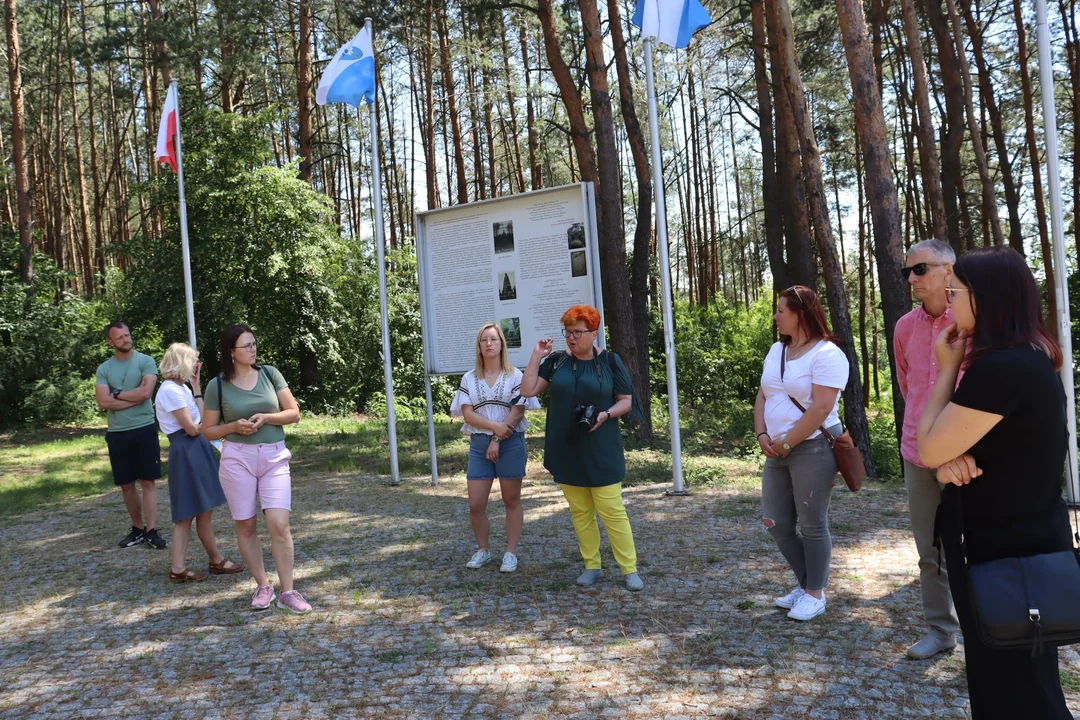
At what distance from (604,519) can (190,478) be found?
290cm

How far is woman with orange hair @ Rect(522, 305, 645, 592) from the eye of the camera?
5012 millimetres

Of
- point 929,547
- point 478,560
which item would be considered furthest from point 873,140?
point 929,547

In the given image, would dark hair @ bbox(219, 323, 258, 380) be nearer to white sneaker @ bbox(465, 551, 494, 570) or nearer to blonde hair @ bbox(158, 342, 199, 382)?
blonde hair @ bbox(158, 342, 199, 382)

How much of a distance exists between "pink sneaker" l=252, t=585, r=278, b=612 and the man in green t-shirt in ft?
7.11

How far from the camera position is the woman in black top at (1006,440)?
216 cm

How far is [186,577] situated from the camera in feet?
19.6

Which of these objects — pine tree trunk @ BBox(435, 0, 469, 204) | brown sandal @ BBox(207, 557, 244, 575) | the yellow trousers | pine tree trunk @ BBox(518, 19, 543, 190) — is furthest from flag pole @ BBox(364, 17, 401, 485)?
pine tree trunk @ BBox(518, 19, 543, 190)

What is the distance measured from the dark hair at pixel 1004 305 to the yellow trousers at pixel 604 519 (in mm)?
2984

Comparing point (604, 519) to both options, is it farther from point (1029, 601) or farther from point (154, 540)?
point (154, 540)

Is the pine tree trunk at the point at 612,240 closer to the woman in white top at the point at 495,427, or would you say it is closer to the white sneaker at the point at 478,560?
the white sneaker at the point at 478,560

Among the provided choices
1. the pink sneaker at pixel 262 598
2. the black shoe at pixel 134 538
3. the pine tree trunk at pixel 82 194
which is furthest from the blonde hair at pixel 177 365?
the pine tree trunk at pixel 82 194

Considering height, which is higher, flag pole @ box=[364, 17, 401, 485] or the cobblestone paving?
flag pole @ box=[364, 17, 401, 485]

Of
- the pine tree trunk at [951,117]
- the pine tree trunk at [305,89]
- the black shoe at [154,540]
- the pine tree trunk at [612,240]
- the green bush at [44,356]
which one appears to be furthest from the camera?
the pine tree trunk at [305,89]

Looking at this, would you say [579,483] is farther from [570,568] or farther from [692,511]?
[692,511]
